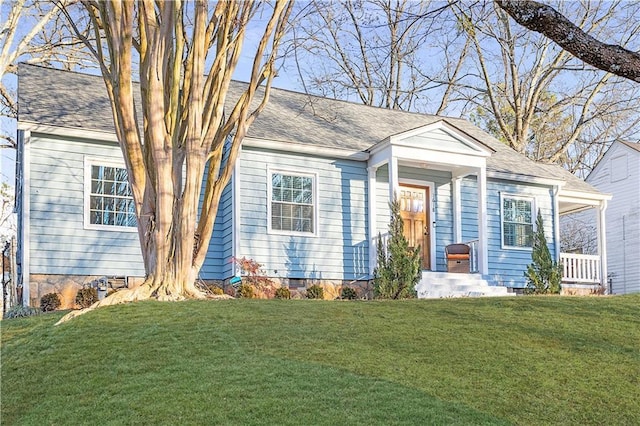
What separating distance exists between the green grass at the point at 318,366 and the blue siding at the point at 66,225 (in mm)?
3330

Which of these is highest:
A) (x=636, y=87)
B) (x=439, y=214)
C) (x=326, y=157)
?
(x=636, y=87)

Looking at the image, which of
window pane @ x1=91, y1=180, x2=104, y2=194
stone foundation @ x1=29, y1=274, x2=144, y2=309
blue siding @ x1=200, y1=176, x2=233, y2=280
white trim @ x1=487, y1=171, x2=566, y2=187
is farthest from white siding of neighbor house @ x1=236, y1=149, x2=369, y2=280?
white trim @ x1=487, y1=171, x2=566, y2=187

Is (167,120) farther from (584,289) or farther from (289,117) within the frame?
(584,289)

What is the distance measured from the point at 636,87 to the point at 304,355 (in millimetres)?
24115

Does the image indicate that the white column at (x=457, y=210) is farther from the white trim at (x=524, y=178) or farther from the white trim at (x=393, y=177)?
the white trim at (x=393, y=177)

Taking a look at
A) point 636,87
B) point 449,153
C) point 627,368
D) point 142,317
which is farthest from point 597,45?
point 636,87

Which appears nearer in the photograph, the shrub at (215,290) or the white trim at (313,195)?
the shrub at (215,290)

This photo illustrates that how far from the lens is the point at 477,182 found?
15609 millimetres

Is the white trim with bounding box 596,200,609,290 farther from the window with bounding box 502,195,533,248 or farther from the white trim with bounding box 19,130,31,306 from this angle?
the white trim with bounding box 19,130,31,306

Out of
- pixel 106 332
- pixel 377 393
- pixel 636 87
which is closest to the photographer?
pixel 377 393

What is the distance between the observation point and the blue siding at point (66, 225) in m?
11.9

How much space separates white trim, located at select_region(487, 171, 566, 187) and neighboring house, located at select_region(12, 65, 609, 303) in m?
0.03

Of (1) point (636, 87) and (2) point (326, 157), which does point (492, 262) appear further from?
(1) point (636, 87)

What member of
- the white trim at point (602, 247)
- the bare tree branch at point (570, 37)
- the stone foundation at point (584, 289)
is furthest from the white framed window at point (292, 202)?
the bare tree branch at point (570, 37)
